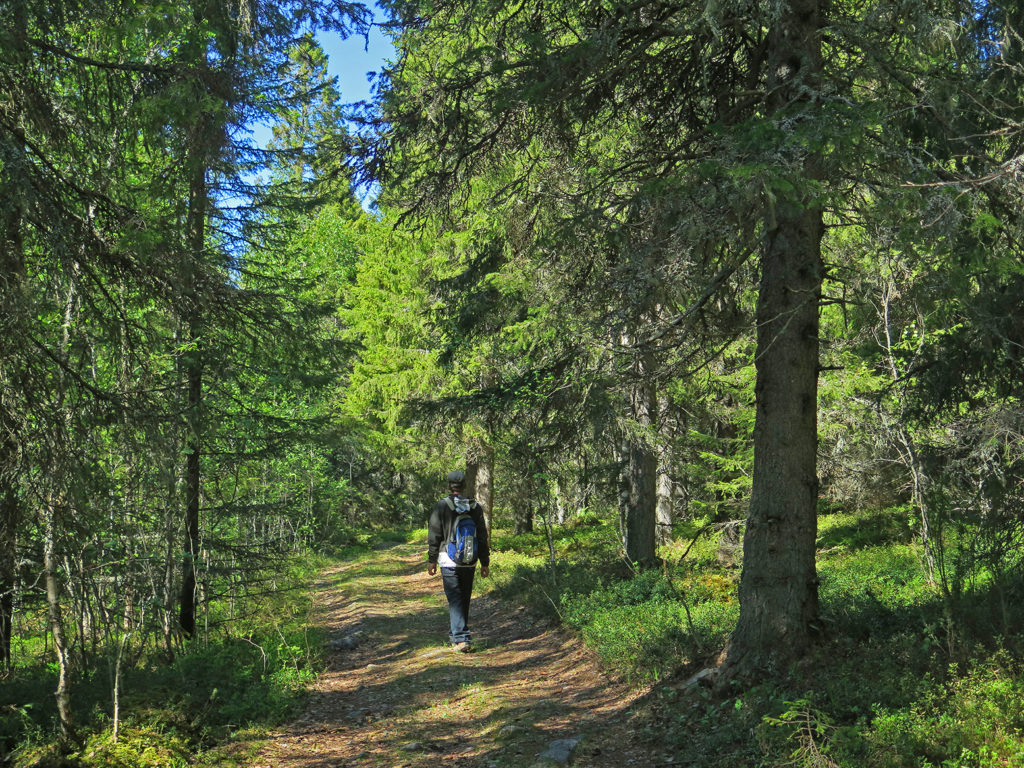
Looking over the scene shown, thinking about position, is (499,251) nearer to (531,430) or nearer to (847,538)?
(531,430)

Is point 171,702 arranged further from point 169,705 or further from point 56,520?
point 56,520

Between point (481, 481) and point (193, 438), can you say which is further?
point (481, 481)

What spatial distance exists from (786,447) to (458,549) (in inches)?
201

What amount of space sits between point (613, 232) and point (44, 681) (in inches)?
260

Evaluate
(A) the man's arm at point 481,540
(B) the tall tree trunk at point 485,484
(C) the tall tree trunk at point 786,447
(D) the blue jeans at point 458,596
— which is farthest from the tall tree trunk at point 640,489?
(B) the tall tree trunk at point 485,484

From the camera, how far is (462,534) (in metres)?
9.81

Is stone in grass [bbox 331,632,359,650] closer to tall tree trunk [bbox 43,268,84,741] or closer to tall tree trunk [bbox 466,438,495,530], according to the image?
tall tree trunk [bbox 43,268,84,741]

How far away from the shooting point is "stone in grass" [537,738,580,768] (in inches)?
209

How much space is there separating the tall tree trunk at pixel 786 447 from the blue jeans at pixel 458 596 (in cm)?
434

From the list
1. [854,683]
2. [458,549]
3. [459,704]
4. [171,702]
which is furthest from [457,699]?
[854,683]

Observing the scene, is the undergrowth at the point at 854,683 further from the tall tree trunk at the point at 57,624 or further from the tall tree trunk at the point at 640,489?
the tall tree trunk at the point at 57,624

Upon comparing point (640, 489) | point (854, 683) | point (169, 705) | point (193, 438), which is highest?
point (193, 438)

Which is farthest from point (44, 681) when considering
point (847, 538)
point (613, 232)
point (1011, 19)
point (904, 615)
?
point (847, 538)

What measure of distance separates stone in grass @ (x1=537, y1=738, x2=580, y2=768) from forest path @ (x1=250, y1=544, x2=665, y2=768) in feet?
0.15
